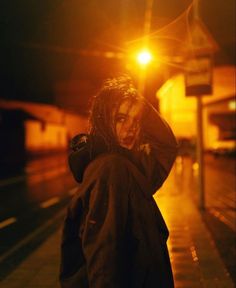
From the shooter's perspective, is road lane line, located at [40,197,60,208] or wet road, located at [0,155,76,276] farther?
road lane line, located at [40,197,60,208]

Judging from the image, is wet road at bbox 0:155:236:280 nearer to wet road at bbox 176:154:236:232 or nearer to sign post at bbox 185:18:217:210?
wet road at bbox 176:154:236:232

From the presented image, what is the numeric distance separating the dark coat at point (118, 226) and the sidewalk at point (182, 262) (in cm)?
262

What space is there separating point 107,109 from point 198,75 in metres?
6.58

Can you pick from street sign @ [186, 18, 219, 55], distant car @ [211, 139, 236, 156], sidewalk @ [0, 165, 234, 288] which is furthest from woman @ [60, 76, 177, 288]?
distant car @ [211, 139, 236, 156]

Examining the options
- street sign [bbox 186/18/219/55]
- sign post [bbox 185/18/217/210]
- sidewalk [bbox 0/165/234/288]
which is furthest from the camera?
sign post [bbox 185/18/217/210]

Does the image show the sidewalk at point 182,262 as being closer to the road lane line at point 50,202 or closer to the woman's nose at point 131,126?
the woman's nose at point 131,126

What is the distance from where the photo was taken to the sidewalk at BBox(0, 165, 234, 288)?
4.89m

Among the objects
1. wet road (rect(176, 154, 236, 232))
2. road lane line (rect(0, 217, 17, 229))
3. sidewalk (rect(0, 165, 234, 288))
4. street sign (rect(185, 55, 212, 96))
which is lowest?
road lane line (rect(0, 217, 17, 229))

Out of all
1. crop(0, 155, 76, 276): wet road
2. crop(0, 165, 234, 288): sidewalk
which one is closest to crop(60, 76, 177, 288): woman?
crop(0, 165, 234, 288): sidewalk

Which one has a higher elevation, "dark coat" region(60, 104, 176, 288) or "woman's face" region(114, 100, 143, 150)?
"woman's face" region(114, 100, 143, 150)

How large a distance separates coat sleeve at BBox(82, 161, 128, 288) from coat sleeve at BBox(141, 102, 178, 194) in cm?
26

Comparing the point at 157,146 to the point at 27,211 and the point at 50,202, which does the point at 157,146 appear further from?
the point at 50,202

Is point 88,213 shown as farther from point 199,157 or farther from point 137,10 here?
point 199,157

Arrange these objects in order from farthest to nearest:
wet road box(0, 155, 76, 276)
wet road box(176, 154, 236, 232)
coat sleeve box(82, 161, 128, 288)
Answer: wet road box(176, 154, 236, 232) < wet road box(0, 155, 76, 276) < coat sleeve box(82, 161, 128, 288)
